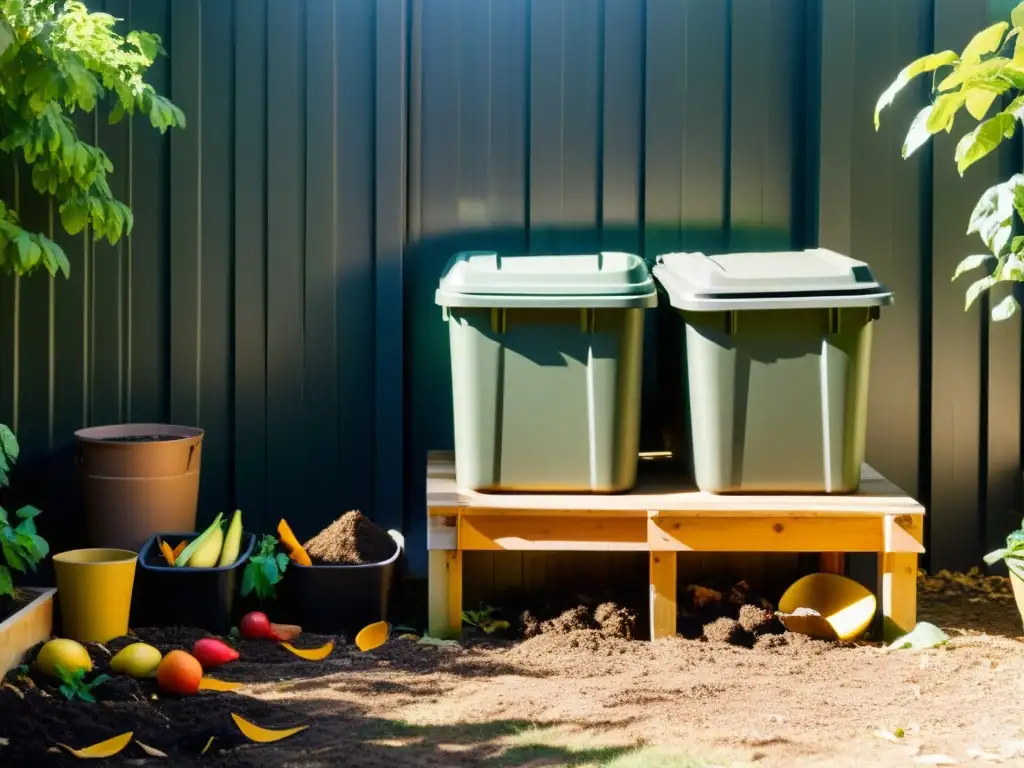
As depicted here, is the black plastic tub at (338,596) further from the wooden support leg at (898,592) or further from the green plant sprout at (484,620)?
the wooden support leg at (898,592)

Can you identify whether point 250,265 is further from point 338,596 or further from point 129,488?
point 338,596

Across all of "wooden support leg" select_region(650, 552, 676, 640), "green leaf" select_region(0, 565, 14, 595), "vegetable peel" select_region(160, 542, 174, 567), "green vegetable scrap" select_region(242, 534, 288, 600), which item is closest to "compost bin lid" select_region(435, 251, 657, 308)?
"wooden support leg" select_region(650, 552, 676, 640)

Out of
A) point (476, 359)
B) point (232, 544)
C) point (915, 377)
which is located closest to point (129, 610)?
point (232, 544)

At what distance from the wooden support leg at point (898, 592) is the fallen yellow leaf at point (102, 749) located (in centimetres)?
267

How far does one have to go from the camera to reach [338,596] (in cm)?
459

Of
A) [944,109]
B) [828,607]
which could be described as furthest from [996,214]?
[828,607]

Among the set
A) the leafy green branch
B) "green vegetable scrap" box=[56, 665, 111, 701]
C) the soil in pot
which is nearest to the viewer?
"green vegetable scrap" box=[56, 665, 111, 701]

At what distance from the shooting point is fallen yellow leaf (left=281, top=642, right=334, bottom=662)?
4.30 meters

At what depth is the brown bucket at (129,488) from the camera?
4.73 metres

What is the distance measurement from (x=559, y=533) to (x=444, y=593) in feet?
1.59

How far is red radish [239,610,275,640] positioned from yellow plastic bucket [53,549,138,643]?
17.5 inches

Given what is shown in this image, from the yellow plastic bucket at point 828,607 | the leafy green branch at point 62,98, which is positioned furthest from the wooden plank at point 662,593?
the leafy green branch at point 62,98

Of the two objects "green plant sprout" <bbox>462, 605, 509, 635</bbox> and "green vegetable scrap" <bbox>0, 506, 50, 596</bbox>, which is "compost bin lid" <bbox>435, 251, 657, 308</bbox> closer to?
"green plant sprout" <bbox>462, 605, 509, 635</bbox>

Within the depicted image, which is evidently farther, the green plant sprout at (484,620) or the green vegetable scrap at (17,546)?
the green plant sprout at (484,620)
